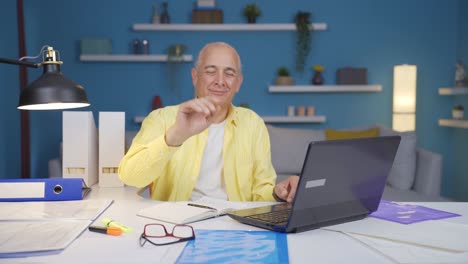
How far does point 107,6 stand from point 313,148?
4171mm

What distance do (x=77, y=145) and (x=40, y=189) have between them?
32 centimetres

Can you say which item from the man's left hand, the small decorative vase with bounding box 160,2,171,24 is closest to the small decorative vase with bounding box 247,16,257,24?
the small decorative vase with bounding box 160,2,171,24

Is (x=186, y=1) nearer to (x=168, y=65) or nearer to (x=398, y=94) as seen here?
(x=168, y=65)

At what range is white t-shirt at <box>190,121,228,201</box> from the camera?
6.69 feet

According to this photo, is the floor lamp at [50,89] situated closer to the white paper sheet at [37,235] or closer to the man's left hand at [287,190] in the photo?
the white paper sheet at [37,235]

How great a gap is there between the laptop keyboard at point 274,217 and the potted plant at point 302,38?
356cm

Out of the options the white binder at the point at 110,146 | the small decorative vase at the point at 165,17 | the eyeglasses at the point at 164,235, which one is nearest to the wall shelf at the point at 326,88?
the small decorative vase at the point at 165,17

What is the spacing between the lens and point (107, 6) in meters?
4.88

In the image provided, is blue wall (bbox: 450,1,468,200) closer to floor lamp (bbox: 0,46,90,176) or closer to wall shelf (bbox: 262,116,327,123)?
wall shelf (bbox: 262,116,327,123)

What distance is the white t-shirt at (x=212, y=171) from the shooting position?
204 cm

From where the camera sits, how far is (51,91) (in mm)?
1444

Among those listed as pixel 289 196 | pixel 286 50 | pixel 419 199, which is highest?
pixel 286 50

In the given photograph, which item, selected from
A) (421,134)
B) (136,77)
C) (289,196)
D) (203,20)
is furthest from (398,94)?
(289,196)

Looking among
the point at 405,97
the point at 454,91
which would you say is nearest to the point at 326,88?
the point at 405,97
